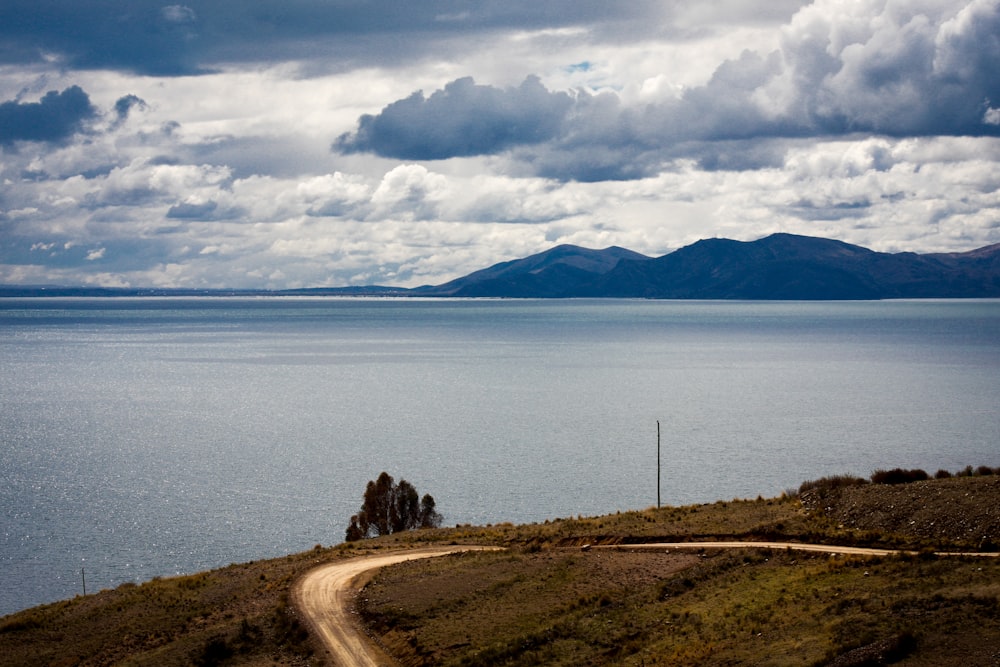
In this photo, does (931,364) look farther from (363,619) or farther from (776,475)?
(363,619)

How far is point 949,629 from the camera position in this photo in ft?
92.8

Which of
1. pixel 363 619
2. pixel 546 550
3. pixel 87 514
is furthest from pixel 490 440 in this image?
pixel 363 619

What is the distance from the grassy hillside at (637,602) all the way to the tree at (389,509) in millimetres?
18162

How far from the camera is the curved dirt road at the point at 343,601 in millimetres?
36312

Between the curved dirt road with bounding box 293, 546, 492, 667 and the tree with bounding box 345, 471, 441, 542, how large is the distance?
2023 cm

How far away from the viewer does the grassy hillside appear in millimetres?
30375

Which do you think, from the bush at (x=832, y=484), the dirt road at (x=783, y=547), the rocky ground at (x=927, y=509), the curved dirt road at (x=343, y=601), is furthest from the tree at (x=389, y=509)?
the rocky ground at (x=927, y=509)

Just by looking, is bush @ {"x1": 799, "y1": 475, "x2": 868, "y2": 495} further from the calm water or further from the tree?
the tree

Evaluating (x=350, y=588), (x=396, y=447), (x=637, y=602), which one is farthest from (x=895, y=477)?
(x=396, y=447)

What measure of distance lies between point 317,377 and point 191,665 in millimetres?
140476

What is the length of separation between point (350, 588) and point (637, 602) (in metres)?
13.5

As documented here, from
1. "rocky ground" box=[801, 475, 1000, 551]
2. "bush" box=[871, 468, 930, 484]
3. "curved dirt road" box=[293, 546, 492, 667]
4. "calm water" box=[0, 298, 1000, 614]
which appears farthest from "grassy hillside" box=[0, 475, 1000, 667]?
"calm water" box=[0, 298, 1000, 614]

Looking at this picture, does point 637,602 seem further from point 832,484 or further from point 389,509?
point 389,509

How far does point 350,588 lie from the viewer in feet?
142
